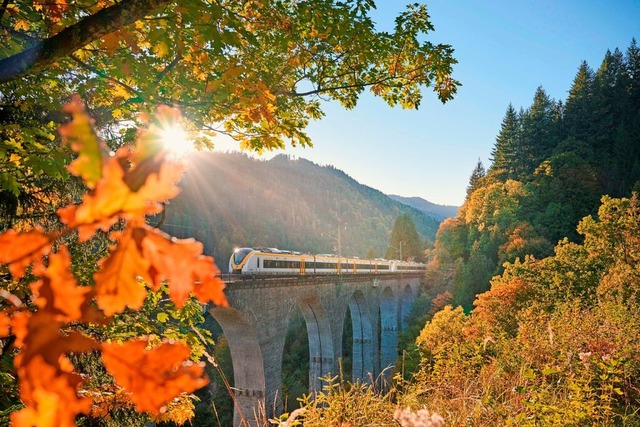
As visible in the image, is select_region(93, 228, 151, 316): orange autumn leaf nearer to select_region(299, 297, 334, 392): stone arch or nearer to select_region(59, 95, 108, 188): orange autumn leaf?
select_region(59, 95, 108, 188): orange autumn leaf

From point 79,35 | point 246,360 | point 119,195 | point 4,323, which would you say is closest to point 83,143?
point 119,195

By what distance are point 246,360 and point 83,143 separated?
16.7 meters

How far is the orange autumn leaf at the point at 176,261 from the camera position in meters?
0.46

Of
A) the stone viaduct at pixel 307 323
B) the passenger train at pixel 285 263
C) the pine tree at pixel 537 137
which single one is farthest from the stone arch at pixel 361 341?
the pine tree at pixel 537 137

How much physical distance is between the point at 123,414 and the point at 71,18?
18.4 ft

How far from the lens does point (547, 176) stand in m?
38.3

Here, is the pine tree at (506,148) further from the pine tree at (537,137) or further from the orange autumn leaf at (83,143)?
the orange autumn leaf at (83,143)

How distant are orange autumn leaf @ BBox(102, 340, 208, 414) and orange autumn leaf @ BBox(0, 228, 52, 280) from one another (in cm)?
13

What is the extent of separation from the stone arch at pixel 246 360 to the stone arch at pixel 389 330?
23.6 metres

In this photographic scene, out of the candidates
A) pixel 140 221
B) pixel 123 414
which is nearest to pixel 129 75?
pixel 140 221

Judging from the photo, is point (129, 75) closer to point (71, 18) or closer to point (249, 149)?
point (71, 18)

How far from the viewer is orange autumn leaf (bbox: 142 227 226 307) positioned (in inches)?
18.1

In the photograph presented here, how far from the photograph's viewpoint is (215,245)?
253 ft

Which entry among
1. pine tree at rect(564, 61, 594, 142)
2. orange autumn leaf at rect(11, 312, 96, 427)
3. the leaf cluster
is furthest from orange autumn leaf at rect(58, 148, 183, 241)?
pine tree at rect(564, 61, 594, 142)
